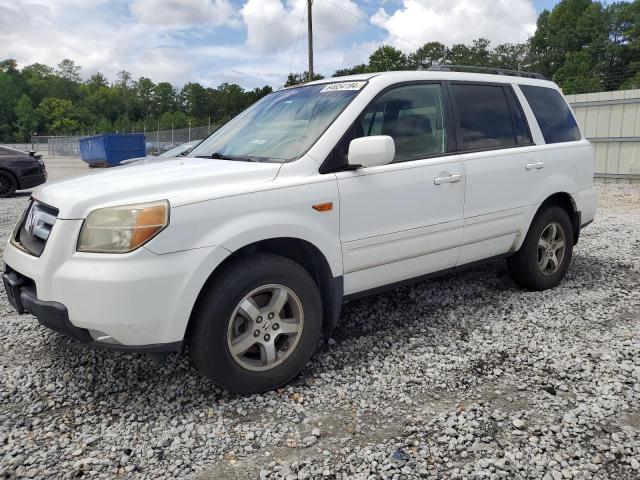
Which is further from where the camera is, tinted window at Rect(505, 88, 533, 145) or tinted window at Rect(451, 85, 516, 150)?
tinted window at Rect(505, 88, 533, 145)

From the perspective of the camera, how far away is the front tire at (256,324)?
9.22ft

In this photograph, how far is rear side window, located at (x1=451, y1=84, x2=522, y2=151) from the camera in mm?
4059

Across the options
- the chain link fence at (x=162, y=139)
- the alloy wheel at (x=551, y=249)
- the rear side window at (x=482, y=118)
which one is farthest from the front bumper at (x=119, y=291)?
the chain link fence at (x=162, y=139)

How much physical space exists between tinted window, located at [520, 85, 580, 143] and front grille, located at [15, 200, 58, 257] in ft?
12.7

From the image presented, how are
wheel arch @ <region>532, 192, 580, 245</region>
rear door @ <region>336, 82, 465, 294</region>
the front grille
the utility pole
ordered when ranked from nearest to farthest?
the front grille → rear door @ <region>336, 82, 465, 294</region> → wheel arch @ <region>532, 192, 580, 245</region> → the utility pole

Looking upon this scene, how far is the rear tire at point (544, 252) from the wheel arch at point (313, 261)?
82.5 inches

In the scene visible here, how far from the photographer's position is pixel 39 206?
3.15 meters

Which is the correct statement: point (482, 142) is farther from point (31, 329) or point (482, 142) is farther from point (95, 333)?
point (31, 329)

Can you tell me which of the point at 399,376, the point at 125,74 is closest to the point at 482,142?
the point at 399,376

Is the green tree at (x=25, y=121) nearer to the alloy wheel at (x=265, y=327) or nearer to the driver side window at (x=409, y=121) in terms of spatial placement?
the driver side window at (x=409, y=121)

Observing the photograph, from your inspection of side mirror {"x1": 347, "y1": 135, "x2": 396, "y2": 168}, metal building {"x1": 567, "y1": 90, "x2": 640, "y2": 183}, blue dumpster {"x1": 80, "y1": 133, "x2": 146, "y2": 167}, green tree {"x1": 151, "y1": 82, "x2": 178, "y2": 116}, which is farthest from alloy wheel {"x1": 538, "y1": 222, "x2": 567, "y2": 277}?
green tree {"x1": 151, "y1": 82, "x2": 178, "y2": 116}

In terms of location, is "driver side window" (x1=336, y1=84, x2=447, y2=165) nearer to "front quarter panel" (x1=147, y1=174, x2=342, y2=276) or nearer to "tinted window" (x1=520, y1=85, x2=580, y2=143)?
"front quarter panel" (x1=147, y1=174, x2=342, y2=276)

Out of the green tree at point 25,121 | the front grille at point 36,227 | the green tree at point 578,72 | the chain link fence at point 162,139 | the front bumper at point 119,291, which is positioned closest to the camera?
the front bumper at point 119,291

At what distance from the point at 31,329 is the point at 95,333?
5.83 ft
